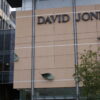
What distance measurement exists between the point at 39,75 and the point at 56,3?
8438 mm

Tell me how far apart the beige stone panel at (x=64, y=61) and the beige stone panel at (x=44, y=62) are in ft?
1.87

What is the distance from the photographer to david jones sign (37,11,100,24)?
39.8 m

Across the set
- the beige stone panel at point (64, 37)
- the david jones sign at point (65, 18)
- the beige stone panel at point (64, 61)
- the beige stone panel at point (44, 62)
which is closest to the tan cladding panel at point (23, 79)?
the beige stone panel at point (44, 62)

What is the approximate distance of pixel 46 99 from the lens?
39.4 meters

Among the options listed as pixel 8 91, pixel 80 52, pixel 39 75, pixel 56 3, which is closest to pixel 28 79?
pixel 39 75

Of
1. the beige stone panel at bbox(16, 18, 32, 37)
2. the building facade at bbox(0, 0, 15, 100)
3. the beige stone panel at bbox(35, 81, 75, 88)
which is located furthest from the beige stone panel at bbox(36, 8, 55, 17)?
the building facade at bbox(0, 0, 15, 100)

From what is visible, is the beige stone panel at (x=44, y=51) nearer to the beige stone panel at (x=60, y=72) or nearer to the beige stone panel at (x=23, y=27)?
the beige stone panel at (x=60, y=72)

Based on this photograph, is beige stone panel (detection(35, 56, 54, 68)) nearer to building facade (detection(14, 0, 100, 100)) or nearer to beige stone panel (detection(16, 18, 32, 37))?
building facade (detection(14, 0, 100, 100))

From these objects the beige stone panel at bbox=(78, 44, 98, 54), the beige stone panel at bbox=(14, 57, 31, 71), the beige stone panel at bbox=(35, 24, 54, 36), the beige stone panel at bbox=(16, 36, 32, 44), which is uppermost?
the beige stone panel at bbox=(35, 24, 54, 36)

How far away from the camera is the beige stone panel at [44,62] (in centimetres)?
3969

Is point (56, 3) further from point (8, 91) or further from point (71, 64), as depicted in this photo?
point (8, 91)

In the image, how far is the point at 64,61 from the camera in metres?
39.3

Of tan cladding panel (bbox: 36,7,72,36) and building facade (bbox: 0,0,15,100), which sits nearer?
tan cladding panel (bbox: 36,7,72,36)

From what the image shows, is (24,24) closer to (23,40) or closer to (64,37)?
(23,40)
